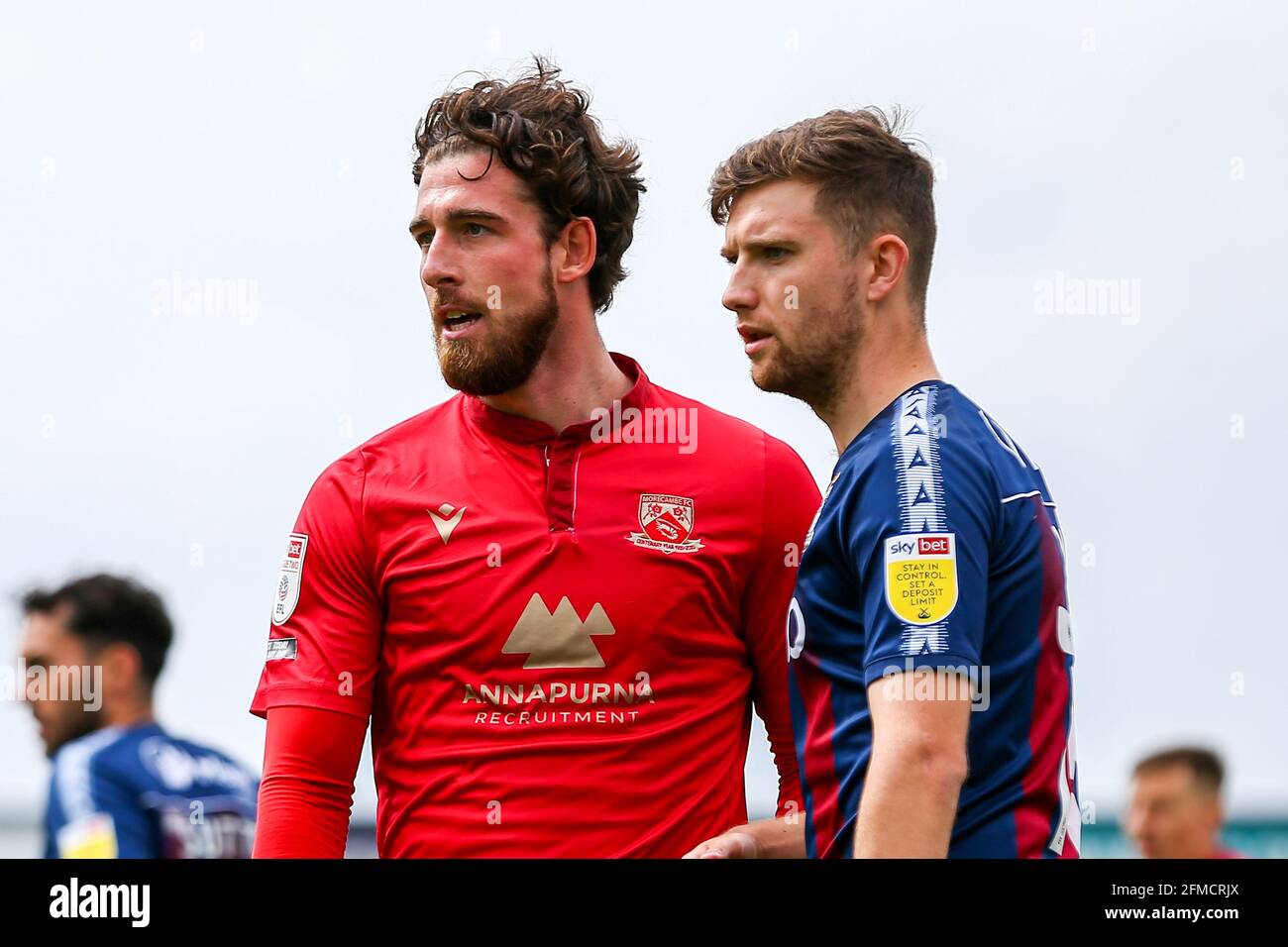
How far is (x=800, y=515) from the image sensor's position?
4648 millimetres

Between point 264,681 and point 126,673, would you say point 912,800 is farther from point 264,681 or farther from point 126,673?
point 126,673

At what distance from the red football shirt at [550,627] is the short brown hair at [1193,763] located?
2466 mm

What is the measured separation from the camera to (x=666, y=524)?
4.57m

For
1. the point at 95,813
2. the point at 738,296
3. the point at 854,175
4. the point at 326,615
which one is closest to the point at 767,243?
the point at 738,296

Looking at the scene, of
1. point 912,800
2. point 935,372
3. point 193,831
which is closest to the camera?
point 912,800

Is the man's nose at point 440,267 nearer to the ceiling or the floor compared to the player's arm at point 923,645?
nearer to the ceiling

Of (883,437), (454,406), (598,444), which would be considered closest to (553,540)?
(598,444)

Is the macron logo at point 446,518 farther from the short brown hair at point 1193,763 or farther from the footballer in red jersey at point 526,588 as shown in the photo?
the short brown hair at point 1193,763

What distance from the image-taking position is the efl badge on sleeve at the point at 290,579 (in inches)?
179

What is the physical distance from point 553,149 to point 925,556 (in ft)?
6.83

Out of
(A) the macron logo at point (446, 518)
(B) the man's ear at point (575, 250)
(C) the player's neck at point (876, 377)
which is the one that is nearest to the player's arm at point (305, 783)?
(A) the macron logo at point (446, 518)

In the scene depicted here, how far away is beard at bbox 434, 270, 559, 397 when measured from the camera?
4.64m

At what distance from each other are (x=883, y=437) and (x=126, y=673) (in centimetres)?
351

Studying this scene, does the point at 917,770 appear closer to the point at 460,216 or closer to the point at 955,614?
the point at 955,614
